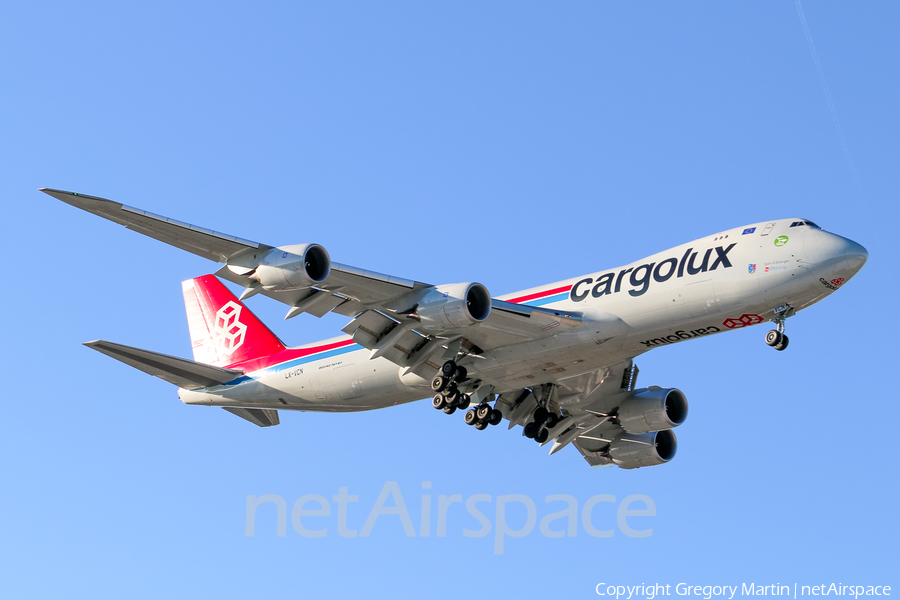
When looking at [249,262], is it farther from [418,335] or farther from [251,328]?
[251,328]

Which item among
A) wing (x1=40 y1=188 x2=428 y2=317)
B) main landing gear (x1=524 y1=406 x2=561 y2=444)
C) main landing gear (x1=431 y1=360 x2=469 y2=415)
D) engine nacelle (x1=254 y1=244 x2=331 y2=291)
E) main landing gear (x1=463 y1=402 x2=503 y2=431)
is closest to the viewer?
wing (x1=40 y1=188 x2=428 y2=317)

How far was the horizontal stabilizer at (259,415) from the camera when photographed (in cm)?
3825

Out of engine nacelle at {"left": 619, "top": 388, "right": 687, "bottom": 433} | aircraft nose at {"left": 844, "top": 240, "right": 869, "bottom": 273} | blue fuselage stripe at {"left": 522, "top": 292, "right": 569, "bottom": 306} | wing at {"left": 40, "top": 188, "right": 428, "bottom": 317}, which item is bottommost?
wing at {"left": 40, "top": 188, "right": 428, "bottom": 317}

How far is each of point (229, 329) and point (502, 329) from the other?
1314 centimetres

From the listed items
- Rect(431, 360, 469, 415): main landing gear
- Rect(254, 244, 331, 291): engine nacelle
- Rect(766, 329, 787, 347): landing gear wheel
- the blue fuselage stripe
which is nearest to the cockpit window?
Rect(766, 329, 787, 347): landing gear wheel

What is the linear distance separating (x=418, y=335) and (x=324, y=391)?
178 inches

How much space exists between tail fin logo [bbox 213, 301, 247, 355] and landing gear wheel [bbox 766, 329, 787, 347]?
19.2m

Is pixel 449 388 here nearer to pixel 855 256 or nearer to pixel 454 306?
pixel 454 306

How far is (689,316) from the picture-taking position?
29547 mm

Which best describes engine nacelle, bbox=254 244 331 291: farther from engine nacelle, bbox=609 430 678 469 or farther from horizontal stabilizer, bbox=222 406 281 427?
engine nacelle, bbox=609 430 678 469

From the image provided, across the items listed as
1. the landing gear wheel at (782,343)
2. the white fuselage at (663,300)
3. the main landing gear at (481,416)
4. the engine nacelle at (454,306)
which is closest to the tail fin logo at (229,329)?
the white fuselage at (663,300)

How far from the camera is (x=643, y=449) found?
129ft

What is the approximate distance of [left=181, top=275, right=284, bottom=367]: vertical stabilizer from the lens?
126 feet

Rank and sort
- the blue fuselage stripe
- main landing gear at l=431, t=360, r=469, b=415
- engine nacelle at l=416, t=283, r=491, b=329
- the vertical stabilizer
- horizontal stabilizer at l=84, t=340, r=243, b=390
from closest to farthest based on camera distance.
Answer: engine nacelle at l=416, t=283, r=491, b=329, the blue fuselage stripe, main landing gear at l=431, t=360, r=469, b=415, horizontal stabilizer at l=84, t=340, r=243, b=390, the vertical stabilizer
